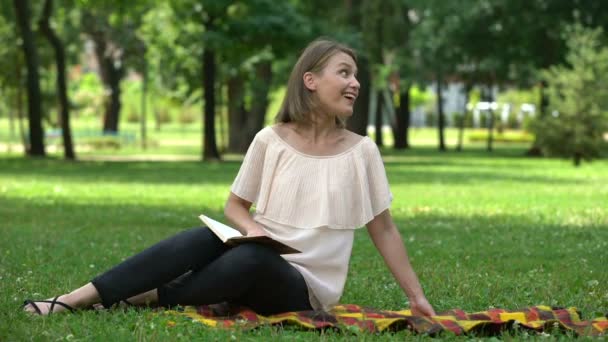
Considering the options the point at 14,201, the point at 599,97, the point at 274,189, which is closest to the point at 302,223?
the point at 274,189

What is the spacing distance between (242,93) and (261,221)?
43959 mm

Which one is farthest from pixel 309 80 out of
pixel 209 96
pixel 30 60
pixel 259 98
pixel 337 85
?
pixel 259 98

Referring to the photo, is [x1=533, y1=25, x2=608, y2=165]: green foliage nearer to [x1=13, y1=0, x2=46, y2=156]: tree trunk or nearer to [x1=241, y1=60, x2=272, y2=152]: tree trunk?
[x1=241, y1=60, x2=272, y2=152]: tree trunk

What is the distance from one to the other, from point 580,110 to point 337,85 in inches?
1362

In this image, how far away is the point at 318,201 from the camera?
714 cm

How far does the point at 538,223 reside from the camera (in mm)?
16516

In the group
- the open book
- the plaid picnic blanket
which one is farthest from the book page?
the plaid picnic blanket

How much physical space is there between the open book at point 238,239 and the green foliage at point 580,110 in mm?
34181

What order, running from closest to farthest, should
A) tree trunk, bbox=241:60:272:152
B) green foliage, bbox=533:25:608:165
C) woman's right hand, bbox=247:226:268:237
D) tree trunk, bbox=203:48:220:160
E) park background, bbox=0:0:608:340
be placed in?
woman's right hand, bbox=247:226:268:237
park background, bbox=0:0:608:340
green foliage, bbox=533:25:608:165
tree trunk, bbox=203:48:220:160
tree trunk, bbox=241:60:272:152

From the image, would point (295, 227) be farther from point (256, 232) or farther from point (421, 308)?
point (421, 308)

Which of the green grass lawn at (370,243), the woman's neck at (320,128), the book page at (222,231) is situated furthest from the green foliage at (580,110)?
the book page at (222,231)

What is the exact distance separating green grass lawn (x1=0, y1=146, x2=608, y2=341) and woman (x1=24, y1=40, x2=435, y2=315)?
260 millimetres

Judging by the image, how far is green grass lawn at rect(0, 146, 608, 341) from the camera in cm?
693

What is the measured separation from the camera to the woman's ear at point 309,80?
23.7 ft
